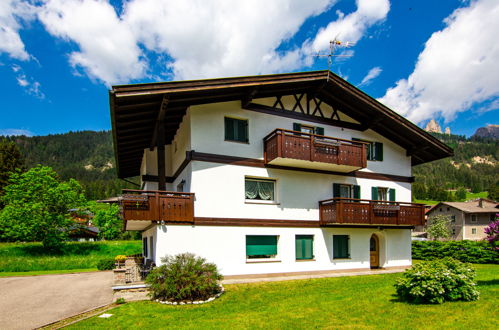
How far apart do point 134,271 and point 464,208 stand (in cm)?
6678

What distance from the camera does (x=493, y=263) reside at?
27344 millimetres

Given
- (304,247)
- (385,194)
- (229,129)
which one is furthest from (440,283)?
(385,194)

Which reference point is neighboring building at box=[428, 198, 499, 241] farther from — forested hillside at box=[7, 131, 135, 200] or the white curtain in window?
forested hillside at box=[7, 131, 135, 200]

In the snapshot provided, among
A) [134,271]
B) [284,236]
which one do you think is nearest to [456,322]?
[284,236]

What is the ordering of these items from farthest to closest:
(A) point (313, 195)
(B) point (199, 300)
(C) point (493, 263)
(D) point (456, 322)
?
1. (C) point (493, 263)
2. (A) point (313, 195)
3. (B) point (199, 300)
4. (D) point (456, 322)

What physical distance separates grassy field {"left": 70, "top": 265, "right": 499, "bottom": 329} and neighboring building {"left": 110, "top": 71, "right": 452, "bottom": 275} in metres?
3.81

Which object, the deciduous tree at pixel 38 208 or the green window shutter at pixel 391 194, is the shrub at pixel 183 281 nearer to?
the green window shutter at pixel 391 194

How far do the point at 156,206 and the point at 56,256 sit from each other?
2812 cm

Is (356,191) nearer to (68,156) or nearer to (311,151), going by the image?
(311,151)

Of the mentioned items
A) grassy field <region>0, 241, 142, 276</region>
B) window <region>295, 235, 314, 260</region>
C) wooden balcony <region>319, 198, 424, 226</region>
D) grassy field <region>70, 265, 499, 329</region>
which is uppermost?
wooden balcony <region>319, 198, 424, 226</region>

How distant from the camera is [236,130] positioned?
18.2m

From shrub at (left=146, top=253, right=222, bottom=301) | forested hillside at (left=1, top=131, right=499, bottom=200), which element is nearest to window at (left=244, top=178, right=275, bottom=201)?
shrub at (left=146, top=253, right=222, bottom=301)

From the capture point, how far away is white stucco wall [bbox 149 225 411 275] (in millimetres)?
15898

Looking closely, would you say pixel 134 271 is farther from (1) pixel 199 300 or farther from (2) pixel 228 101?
(2) pixel 228 101
